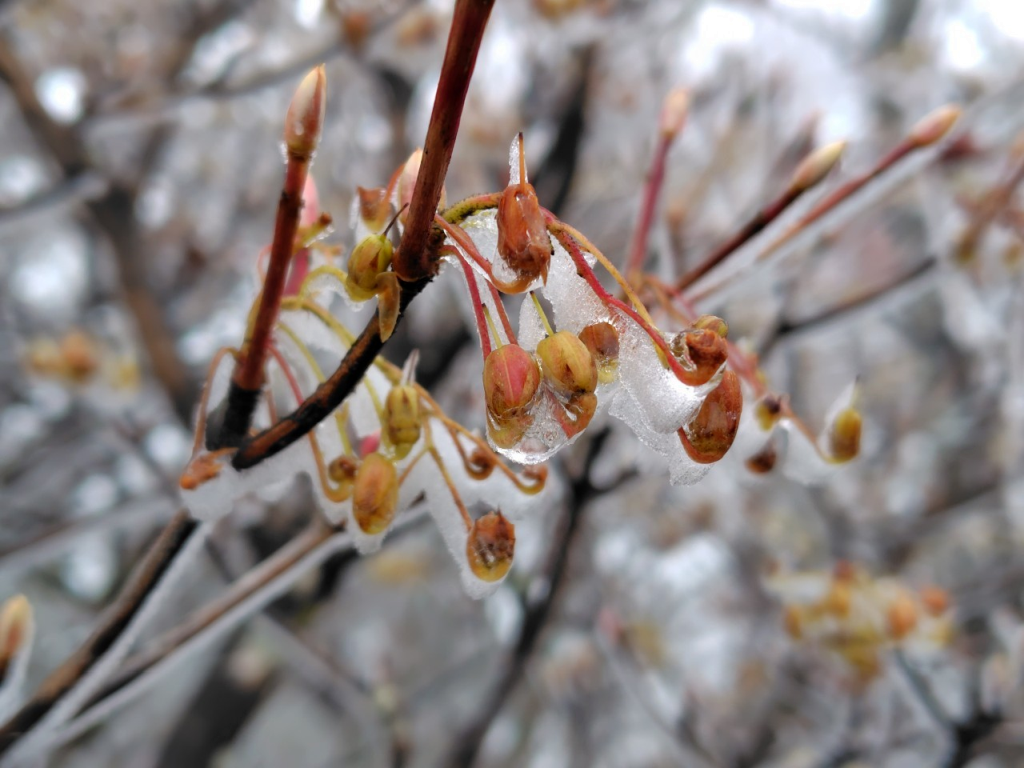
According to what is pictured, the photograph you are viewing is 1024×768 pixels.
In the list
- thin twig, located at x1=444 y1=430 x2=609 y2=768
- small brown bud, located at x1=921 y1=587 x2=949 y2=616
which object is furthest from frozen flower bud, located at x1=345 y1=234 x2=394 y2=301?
small brown bud, located at x1=921 y1=587 x2=949 y2=616

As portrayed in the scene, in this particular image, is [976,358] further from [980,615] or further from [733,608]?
[733,608]

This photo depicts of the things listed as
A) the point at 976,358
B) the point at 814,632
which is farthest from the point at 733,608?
the point at 814,632

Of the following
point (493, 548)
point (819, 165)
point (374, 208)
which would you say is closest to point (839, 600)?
point (819, 165)

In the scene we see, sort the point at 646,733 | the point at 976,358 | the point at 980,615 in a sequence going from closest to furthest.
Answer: the point at 980,615, the point at 976,358, the point at 646,733

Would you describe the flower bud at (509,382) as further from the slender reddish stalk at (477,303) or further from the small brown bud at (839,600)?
the small brown bud at (839,600)

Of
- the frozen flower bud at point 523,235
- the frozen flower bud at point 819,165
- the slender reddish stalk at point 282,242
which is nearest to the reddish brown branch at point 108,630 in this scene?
the slender reddish stalk at point 282,242

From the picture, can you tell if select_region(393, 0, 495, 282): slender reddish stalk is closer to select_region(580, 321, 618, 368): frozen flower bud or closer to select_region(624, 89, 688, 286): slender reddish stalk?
select_region(580, 321, 618, 368): frozen flower bud
